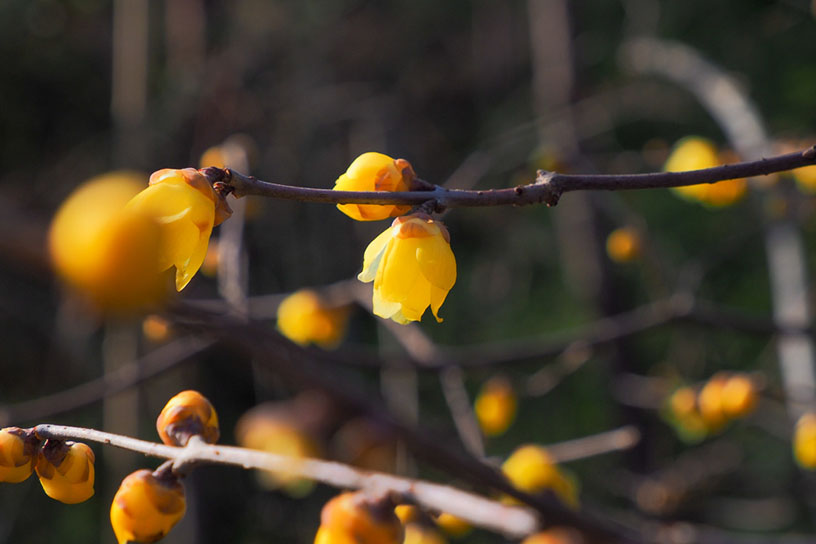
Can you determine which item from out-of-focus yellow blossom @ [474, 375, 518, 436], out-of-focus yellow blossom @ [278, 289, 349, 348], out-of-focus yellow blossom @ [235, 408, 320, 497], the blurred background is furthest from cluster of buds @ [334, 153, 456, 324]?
the blurred background

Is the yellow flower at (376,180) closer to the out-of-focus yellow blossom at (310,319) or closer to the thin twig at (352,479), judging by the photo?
the thin twig at (352,479)

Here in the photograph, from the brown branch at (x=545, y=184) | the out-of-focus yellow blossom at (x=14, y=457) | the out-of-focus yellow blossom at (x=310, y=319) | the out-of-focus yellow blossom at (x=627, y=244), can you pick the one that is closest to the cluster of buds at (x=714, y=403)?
the out-of-focus yellow blossom at (x=627, y=244)

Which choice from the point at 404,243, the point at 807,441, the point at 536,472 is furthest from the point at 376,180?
the point at 807,441

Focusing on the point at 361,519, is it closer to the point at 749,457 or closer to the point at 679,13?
the point at 749,457

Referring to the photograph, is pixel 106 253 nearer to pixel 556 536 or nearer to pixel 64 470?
pixel 64 470

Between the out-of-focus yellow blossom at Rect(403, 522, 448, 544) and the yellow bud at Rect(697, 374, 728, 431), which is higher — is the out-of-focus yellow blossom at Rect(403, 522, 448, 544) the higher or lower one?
the lower one

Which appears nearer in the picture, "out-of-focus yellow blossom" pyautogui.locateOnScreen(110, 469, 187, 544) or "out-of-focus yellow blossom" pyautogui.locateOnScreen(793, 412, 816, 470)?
"out-of-focus yellow blossom" pyautogui.locateOnScreen(110, 469, 187, 544)

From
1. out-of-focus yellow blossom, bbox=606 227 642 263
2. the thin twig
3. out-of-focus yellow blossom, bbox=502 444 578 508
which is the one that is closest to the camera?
the thin twig

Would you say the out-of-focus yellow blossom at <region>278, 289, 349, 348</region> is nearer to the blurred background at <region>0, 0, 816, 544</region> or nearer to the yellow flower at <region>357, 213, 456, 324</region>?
the blurred background at <region>0, 0, 816, 544</region>
